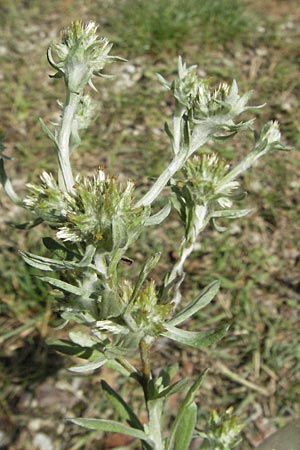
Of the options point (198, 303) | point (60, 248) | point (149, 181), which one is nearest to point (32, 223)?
point (60, 248)

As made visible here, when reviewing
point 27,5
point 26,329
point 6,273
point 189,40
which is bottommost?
point 26,329

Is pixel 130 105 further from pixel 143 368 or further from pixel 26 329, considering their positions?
pixel 143 368

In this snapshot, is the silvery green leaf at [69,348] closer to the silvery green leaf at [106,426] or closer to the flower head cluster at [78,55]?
the silvery green leaf at [106,426]

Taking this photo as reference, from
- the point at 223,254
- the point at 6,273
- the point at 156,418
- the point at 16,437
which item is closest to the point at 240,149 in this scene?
the point at 223,254

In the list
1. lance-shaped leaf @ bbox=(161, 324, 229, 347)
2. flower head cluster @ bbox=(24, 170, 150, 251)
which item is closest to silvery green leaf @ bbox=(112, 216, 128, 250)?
flower head cluster @ bbox=(24, 170, 150, 251)

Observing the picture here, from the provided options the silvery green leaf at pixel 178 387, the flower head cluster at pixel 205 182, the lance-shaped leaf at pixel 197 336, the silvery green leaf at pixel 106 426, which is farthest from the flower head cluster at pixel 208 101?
the silvery green leaf at pixel 106 426

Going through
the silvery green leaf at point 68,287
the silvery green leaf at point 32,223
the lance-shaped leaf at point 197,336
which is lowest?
the lance-shaped leaf at point 197,336
